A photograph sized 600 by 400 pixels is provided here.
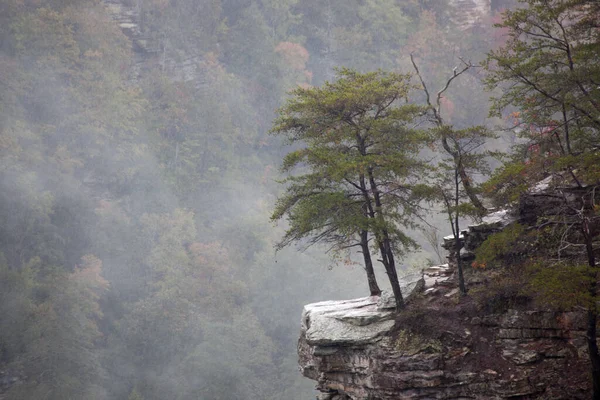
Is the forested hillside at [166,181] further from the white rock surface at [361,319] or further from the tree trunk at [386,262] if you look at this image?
the tree trunk at [386,262]

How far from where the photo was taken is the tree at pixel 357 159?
1289cm

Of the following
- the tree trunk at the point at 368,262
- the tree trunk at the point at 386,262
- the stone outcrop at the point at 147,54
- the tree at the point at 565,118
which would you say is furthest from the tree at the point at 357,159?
the stone outcrop at the point at 147,54

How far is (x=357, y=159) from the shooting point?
12.8 metres

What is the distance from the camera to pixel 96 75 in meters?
50.5

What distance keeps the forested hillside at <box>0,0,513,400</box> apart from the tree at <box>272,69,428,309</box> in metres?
26.6

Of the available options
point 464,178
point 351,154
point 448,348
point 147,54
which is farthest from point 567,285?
point 147,54

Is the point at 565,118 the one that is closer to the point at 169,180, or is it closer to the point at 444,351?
the point at 444,351

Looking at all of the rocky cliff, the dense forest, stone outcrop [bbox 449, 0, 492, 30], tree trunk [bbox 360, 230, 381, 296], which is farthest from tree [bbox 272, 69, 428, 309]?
stone outcrop [bbox 449, 0, 492, 30]

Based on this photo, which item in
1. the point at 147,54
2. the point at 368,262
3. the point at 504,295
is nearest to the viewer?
the point at 504,295

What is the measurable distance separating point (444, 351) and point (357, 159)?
476 cm

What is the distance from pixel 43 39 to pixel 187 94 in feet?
47.5

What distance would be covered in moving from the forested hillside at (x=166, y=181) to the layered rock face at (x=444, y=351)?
25.3 m

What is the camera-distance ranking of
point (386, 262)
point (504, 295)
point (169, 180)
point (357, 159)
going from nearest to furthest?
point (504, 295), point (357, 159), point (386, 262), point (169, 180)

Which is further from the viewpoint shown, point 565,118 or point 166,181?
point 166,181
